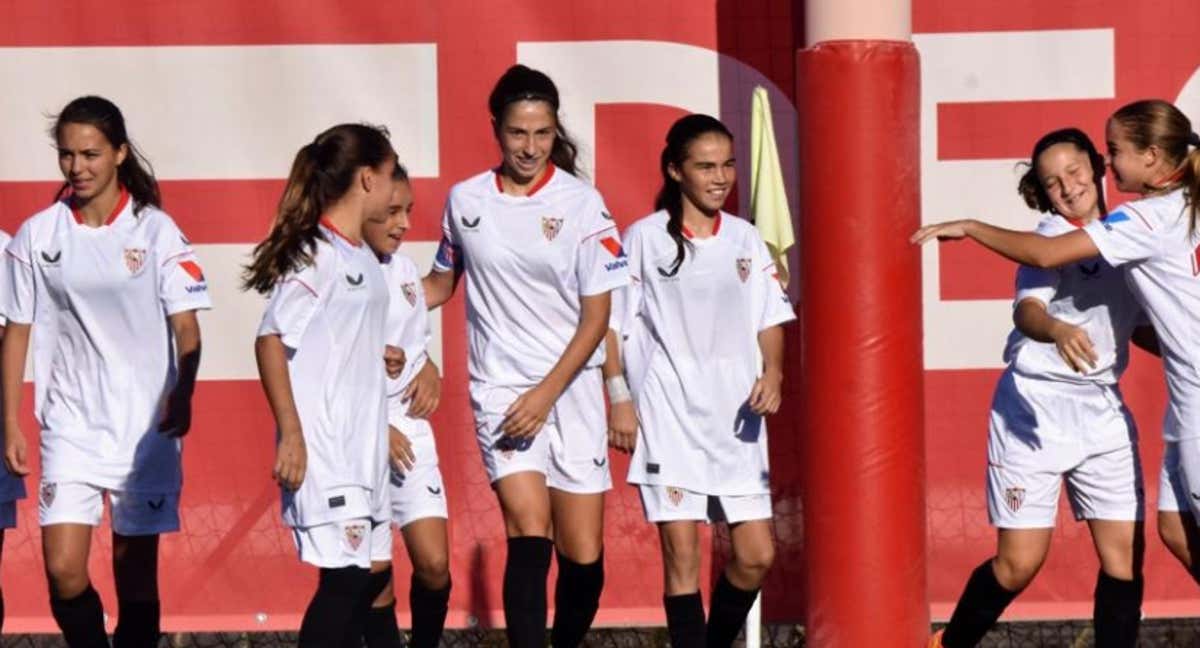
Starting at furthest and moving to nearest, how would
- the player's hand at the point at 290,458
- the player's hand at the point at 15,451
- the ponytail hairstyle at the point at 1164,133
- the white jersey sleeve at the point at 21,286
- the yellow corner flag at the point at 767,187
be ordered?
the yellow corner flag at the point at 767,187 < the white jersey sleeve at the point at 21,286 < the player's hand at the point at 15,451 < the ponytail hairstyle at the point at 1164,133 < the player's hand at the point at 290,458

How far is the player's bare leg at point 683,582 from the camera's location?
7.45 m

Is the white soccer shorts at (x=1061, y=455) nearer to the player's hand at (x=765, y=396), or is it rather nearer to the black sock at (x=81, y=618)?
the player's hand at (x=765, y=396)

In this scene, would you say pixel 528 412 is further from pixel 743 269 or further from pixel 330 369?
pixel 330 369

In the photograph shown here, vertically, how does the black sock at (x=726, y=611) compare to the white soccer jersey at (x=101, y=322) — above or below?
below

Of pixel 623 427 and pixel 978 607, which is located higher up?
pixel 623 427

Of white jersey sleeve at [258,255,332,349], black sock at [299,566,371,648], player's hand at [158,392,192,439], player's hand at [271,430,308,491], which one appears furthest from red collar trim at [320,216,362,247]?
player's hand at [158,392,192,439]

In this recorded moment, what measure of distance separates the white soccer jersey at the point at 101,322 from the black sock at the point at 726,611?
1.79 meters

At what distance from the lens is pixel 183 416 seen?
7.10 meters

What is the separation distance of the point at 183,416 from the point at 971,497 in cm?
288

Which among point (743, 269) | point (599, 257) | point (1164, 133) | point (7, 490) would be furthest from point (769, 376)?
point (7, 490)

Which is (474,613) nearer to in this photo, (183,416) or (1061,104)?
(183,416)

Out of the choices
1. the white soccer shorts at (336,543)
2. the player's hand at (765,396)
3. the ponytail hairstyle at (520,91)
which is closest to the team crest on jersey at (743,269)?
the player's hand at (765,396)

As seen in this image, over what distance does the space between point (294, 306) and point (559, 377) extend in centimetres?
113

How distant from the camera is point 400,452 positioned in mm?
7270
